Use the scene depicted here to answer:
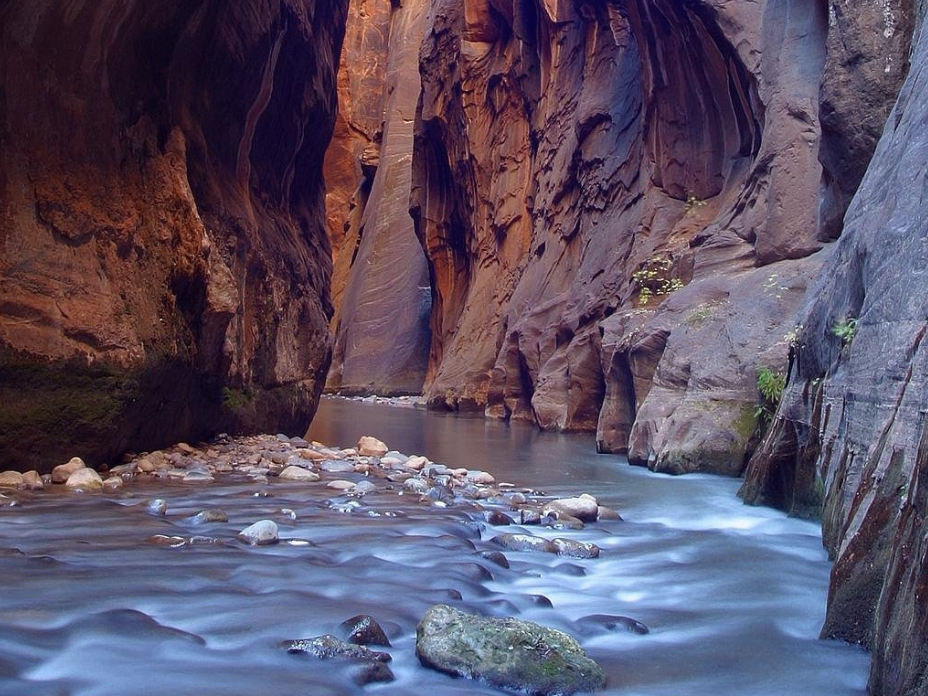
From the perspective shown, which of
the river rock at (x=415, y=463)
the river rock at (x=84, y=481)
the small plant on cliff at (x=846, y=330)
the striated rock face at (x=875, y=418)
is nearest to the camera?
the striated rock face at (x=875, y=418)

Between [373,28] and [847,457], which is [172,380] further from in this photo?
[373,28]

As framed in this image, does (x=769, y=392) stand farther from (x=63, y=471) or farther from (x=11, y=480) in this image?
(x=11, y=480)

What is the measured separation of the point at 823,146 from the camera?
348 inches

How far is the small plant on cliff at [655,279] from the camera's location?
1451 centimetres

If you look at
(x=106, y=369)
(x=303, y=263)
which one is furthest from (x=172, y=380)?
(x=303, y=263)

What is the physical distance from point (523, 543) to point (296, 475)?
2976 mm

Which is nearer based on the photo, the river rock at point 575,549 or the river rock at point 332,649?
the river rock at point 332,649

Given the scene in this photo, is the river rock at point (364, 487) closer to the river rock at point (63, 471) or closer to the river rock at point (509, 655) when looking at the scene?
the river rock at point (63, 471)

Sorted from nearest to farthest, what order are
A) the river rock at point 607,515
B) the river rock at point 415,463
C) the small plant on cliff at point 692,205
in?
the river rock at point 607,515, the river rock at point 415,463, the small plant on cliff at point 692,205

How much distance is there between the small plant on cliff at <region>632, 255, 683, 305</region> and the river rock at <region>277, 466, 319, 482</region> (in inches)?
342

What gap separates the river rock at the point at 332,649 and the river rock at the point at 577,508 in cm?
298

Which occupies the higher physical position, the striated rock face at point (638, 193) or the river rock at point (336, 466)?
the striated rock face at point (638, 193)

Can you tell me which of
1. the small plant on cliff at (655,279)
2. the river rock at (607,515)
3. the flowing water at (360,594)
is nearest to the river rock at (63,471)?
the flowing water at (360,594)

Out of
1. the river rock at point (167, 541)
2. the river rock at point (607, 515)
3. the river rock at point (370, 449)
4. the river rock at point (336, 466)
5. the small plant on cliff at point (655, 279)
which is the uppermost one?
the small plant on cliff at point (655, 279)
